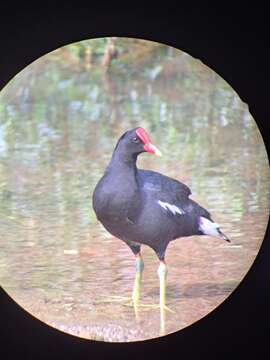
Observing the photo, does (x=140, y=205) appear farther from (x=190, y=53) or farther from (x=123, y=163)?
(x=190, y=53)

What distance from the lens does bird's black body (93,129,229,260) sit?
227cm

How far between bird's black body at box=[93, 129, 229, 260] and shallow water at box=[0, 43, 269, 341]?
0.08 ft

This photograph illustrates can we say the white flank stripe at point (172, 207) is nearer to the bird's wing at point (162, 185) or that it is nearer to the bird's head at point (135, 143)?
the bird's wing at point (162, 185)

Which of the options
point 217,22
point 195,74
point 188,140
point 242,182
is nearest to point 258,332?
point 242,182

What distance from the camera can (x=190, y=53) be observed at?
93.7 inches

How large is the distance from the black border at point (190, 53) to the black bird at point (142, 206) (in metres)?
0.18

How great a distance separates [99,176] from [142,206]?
15 centimetres

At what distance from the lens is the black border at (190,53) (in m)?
2.35

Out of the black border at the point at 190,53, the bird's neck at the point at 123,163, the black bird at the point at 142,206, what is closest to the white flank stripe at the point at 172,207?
the black bird at the point at 142,206

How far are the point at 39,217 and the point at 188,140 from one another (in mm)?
479

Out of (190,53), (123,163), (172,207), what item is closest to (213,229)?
(172,207)

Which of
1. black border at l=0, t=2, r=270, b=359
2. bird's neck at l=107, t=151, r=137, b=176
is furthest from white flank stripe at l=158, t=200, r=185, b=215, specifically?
black border at l=0, t=2, r=270, b=359

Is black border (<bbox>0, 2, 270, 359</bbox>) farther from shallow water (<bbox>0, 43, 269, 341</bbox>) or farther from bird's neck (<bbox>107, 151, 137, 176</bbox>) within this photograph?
bird's neck (<bbox>107, 151, 137, 176</bbox>)

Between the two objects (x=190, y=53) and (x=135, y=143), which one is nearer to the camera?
(x=135, y=143)
